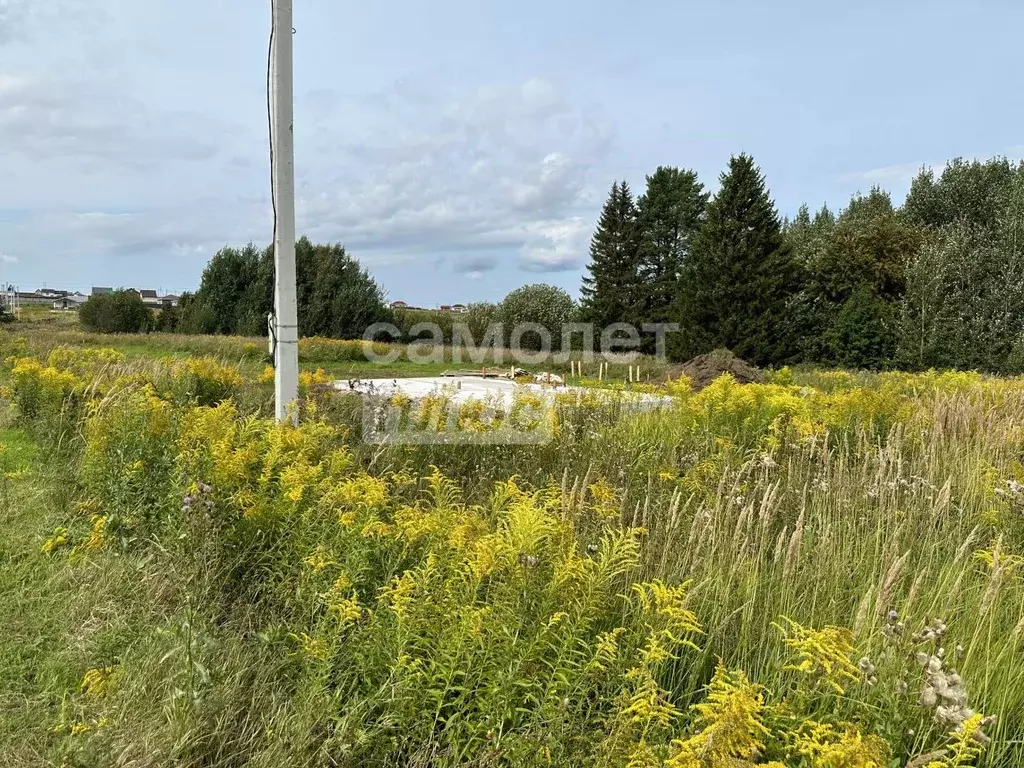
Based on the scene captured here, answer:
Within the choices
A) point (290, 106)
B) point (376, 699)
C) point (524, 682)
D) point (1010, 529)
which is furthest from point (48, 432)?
point (1010, 529)

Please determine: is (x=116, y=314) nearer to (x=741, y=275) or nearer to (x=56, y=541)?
(x=741, y=275)

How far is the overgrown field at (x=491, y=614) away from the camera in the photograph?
150cm

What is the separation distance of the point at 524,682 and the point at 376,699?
437 mm

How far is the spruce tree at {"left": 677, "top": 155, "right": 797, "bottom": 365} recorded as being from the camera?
24.8 m

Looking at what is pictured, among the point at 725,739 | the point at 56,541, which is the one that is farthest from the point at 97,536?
the point at 725,739

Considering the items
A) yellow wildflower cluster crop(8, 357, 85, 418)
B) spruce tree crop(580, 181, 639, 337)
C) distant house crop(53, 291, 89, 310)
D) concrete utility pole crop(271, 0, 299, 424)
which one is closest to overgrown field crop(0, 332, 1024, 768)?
concrete utility pole crop(271, 0, 299, 424)

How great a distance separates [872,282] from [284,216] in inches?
1099

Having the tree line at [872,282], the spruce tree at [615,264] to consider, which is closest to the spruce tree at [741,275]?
the tree line at [872,282]

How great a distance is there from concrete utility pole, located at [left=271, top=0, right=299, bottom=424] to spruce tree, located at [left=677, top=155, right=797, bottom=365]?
74.1ft

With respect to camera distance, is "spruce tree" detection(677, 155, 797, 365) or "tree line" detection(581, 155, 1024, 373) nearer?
"tree line" detection(581, 155, 1024, 373)

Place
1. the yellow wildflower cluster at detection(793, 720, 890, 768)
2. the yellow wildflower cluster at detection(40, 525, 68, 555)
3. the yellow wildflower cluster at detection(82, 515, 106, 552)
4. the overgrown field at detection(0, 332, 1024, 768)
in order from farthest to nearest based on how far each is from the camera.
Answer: the yellow wildflower cluster at detection(40, 525, 68, 555), the yellow wildflower cluster at detection(82, 515, 106, 552), the overgrown field at detection(0, 332, 1024, 768), the yellow wildflower cluster at detection(793, 720, 890, 768)

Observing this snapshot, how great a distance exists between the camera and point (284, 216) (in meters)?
4.23

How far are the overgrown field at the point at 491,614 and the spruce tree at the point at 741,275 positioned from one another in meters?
22.2

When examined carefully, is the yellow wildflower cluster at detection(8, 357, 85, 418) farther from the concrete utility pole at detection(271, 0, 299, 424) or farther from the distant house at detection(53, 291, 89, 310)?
the distant house at detection(53, 291, 89, 310)
